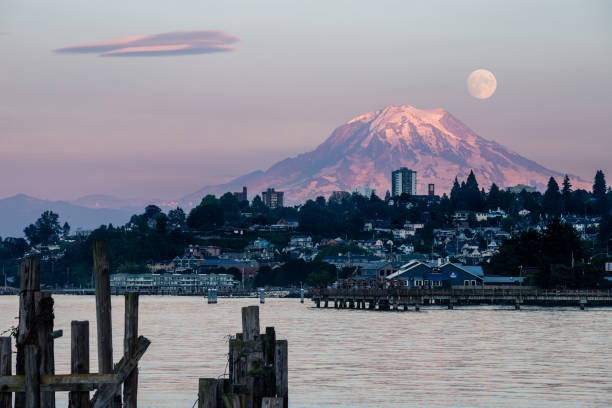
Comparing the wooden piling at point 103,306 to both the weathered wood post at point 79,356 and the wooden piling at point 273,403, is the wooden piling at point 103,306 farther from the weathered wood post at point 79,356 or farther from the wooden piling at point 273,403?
the wooden piling at point 273,403

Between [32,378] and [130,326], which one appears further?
[130,326]

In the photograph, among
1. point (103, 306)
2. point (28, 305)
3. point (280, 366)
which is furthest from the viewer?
point (280, 366)

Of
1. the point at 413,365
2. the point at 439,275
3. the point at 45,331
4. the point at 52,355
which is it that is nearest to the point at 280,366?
the point at 52,355

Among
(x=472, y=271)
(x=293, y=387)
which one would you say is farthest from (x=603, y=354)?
(x=472, y=271)

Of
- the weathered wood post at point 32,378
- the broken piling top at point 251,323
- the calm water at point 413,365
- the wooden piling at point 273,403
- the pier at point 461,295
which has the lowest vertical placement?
the calm water at point 413,365

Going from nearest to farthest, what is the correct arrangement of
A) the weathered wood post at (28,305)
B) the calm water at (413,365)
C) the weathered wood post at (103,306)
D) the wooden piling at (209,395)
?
the wooden piling at (209,395) → the weathered wood post at (28,305) → the weathered wood post at (103,306) → the calm water at (413,365)

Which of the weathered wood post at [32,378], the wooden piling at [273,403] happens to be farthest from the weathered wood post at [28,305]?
the wooden piling at [273,403]

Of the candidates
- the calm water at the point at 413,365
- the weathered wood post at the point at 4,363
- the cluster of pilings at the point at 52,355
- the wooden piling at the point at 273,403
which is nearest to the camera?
the wooden piling at the point at 273,403

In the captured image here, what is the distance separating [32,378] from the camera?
2123cm

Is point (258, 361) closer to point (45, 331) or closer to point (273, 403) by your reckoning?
point (273, 403)

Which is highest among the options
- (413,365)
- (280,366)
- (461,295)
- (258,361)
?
(258,361)

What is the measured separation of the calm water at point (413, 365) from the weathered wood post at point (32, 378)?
65.2ft

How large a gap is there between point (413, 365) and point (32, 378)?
128 ft

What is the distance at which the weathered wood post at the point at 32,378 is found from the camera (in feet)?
69.2
